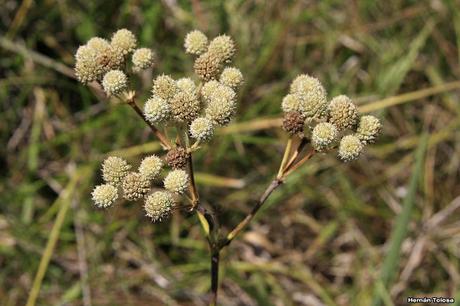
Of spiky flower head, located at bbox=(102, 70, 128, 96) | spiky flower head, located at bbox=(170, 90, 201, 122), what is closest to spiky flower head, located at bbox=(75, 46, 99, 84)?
spiky flower head, located at bbox=(102, 70, 128, 96)

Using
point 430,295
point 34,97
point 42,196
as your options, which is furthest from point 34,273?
point 430,295

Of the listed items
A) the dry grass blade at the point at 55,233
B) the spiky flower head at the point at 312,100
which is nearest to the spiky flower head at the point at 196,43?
the spiky flower head at the point at 312,100

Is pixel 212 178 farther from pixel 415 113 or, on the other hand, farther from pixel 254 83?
pixel 415 113

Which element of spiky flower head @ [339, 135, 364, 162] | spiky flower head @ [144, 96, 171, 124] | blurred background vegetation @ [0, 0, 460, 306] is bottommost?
spiky flower head @ [339, 135, 364, 162]

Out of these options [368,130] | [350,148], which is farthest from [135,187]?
[368,130]

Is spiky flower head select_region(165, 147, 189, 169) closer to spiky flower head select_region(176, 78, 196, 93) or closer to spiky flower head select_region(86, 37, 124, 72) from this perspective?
spiky flower head select_region(176, 78, 196, 93)
